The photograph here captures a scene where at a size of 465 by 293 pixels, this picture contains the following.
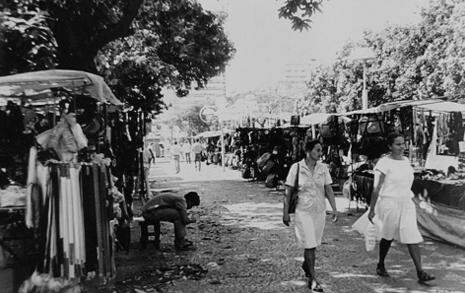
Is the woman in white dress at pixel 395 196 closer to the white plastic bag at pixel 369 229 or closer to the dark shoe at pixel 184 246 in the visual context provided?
the white plastic bag at pixel 369 229

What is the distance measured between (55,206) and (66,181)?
26 centimetres

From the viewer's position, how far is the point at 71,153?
18.4 ft

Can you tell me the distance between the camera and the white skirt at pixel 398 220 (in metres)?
6.27

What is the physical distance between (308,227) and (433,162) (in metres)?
5.91

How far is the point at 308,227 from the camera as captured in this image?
6148mm

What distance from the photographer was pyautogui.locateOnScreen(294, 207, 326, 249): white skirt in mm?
6102

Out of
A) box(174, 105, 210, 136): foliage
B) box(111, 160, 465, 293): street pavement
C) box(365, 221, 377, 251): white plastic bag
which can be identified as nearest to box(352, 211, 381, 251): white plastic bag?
box(365, 221, 377, 251): white plastic bag

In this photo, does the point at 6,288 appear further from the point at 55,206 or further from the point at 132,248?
the point at 132,248

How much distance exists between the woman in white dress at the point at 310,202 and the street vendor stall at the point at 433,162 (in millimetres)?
2929

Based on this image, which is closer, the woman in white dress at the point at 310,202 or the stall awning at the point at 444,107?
the woman in white dress at the point at 310,202

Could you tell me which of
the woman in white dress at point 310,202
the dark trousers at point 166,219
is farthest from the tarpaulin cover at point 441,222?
the dark trousers at point 166,219

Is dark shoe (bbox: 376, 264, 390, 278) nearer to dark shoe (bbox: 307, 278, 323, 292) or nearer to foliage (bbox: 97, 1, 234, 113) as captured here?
dark shoe (bbox: 307, 278, 323, 292)

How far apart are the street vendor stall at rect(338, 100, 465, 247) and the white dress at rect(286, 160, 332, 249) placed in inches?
115

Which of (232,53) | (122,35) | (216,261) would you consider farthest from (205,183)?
(216,261)
